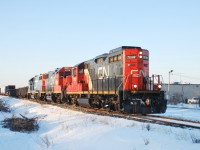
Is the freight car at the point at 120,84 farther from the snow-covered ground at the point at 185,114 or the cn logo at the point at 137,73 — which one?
the snow-covered ground at the point at 185,114

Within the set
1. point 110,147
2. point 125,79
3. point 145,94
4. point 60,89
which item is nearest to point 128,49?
point 125,79

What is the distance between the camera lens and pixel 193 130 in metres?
11.4

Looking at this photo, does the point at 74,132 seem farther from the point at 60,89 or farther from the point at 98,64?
the point at 60,89

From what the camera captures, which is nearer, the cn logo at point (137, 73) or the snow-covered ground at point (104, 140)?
the snow-covered ground at point (104, 140)

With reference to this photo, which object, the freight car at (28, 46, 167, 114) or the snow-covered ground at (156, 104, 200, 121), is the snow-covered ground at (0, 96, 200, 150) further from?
the snow-covered ground at (156, 104, 200, 121)

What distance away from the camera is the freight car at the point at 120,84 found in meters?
16.6

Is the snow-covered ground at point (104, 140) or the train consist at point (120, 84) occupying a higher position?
the train consist at point (120, 84)

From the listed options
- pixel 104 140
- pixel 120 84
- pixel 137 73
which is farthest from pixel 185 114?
pixel 104 140

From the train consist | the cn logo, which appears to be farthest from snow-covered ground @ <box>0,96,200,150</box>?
the cn logo

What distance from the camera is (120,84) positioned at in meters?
17.7

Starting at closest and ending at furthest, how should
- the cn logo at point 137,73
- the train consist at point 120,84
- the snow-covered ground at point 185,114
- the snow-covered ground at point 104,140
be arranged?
the snow-covered ground at point 104,140
the train consist at point 120,84
the cn logo at point 137,73
the snow-covered ground at point 185,114

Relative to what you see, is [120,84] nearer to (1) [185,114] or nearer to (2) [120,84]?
(2) [120,84]

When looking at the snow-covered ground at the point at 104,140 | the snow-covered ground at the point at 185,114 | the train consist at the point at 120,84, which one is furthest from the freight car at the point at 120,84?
the snow-covered ground at the point at 104,140

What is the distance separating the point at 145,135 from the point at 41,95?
1241 inches
